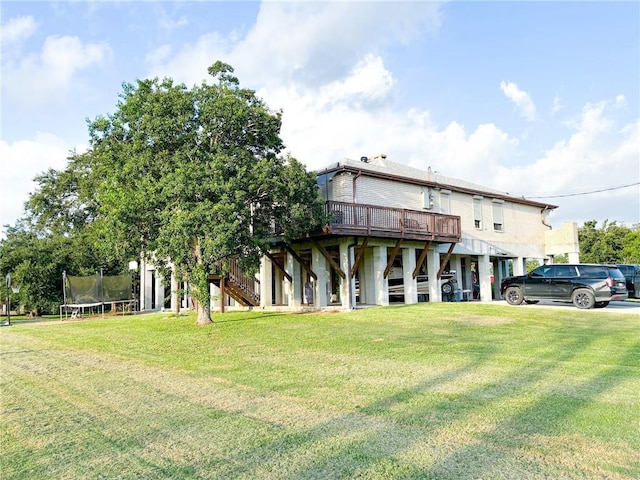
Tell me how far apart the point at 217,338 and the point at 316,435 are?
7.74 meters

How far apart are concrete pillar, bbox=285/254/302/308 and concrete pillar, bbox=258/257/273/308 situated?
111cm

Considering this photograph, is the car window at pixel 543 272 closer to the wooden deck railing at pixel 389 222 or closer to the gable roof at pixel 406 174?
the wooden deck railing at pixel 389 222

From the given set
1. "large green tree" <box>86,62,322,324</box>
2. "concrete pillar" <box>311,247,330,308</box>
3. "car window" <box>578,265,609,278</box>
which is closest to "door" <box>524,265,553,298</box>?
"car window" <box>578,265,609,278</box>

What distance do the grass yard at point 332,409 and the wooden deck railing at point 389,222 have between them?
6.64m

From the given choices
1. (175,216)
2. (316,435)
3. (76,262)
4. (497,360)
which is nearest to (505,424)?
(316,435)

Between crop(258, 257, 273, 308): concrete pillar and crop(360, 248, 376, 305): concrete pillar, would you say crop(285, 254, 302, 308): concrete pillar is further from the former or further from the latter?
crop(360, 248, 376, 305): concrete pillar

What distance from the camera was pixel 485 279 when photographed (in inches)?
947

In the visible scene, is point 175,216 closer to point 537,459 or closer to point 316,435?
point 316,435

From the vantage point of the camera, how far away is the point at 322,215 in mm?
15812

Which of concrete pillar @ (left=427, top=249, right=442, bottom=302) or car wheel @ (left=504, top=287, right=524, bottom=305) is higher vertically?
concrete pillar @ (left=427, top=249, right=442, bottom=302)

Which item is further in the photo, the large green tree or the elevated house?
the elevated house

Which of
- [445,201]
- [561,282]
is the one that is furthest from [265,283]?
[561,282]

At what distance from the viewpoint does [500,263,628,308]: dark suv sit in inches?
632

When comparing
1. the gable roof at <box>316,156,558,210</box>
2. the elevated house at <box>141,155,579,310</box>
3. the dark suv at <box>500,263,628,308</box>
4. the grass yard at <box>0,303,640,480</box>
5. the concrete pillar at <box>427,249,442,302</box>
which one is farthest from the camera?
the concrete pillar at <box>427,249,442,302</box>
